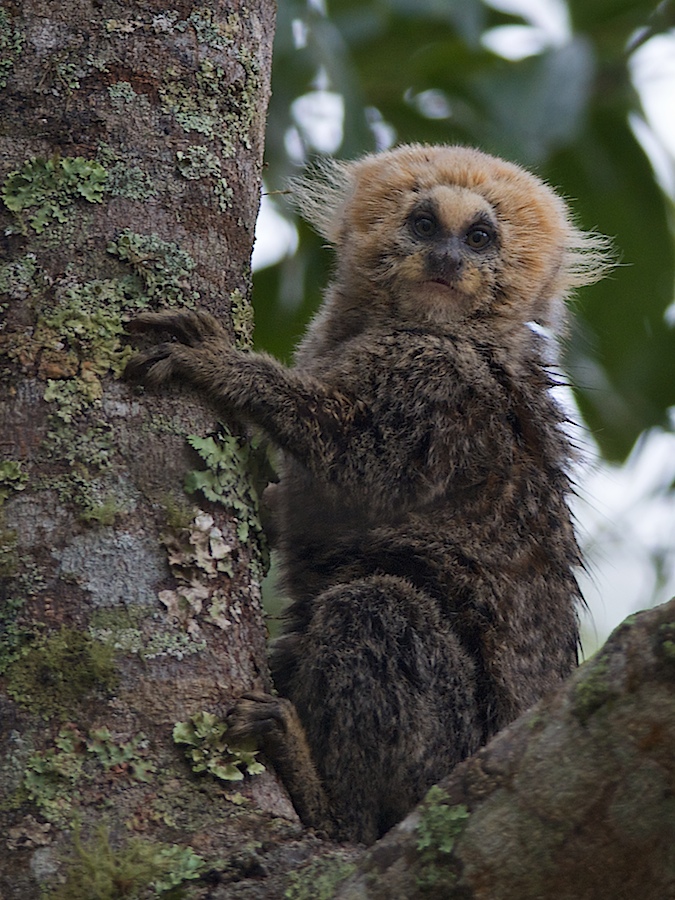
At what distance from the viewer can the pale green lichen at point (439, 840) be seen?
8.46 feet

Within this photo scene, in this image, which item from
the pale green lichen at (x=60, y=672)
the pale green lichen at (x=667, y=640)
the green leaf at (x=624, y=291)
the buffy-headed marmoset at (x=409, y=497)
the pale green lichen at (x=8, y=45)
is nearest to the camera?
the pale green lichen at (x=667, y=640)

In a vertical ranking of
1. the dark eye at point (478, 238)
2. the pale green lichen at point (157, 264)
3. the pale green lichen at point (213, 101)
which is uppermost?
the dark eye at point (478, 238)

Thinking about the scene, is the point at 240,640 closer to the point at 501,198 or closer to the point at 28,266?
the point at 28,266

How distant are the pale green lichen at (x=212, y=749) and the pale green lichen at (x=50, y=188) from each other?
5.08 feet

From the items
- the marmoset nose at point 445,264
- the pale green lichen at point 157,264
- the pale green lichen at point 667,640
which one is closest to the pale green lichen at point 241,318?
the pale green lichen at point 157,264

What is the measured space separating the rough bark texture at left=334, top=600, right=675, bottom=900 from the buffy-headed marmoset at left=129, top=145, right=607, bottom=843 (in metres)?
0.86

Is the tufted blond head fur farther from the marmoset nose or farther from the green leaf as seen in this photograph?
the green leaf

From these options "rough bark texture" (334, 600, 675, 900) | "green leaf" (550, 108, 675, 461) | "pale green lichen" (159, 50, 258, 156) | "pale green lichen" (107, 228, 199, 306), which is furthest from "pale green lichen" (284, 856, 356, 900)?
"green leaf" (550, 108, 675, 461)

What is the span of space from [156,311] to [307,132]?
12.9 feet

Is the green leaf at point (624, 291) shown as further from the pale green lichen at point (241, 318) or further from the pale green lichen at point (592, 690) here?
the pale green lichen at point (592, 690)

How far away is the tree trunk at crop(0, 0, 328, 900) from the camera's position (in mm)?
2996

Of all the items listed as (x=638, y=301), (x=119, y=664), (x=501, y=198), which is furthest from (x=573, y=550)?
(x=638, y=301)

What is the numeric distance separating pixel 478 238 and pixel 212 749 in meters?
3.34

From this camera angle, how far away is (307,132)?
735 cm
